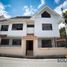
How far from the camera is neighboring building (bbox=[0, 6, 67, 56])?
3150 millimetres

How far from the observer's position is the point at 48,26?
4238 millimetres

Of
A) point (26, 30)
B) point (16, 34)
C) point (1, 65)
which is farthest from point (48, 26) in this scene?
point (1, 65)

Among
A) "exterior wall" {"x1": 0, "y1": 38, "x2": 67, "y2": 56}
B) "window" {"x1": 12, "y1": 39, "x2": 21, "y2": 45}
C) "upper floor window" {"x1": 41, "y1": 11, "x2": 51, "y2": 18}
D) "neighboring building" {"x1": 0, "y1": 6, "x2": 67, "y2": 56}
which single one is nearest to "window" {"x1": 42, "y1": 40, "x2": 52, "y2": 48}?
"neighboring building" {"x1": 0, "y1": 6, "x2": 67, "y2": 56}

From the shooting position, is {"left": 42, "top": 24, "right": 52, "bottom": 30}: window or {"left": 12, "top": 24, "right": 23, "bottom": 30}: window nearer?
{"left": 12, "top": 24, "right": 23, "bottom": 30}: window

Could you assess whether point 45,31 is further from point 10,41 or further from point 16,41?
point 10,41

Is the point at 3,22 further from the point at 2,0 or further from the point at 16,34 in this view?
the point at 2,0

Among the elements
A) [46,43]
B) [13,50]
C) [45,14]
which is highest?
[45,14]

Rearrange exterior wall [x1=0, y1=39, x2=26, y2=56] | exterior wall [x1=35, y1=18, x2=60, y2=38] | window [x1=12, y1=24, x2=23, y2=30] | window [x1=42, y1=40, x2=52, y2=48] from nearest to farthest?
exterior wall [x1=0, y1=39, x2=26, y2=56], window [x1=42, y1=40, x2=52, y2=48], exterior wall [x1=35, y1=18, x2=60, y2=38], window [x1=12, y1=24, x2=23, y2=30]

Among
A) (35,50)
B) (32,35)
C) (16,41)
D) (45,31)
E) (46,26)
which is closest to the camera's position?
(35,50)

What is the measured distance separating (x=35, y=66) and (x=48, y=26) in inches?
87.8

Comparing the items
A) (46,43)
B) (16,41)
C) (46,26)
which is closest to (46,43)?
(46,43)

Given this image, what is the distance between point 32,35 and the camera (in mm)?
3758

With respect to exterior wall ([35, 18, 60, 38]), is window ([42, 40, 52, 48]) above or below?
below

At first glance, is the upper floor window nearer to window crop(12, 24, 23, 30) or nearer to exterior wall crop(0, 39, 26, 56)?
window crop(12, 24, 23, 30)
